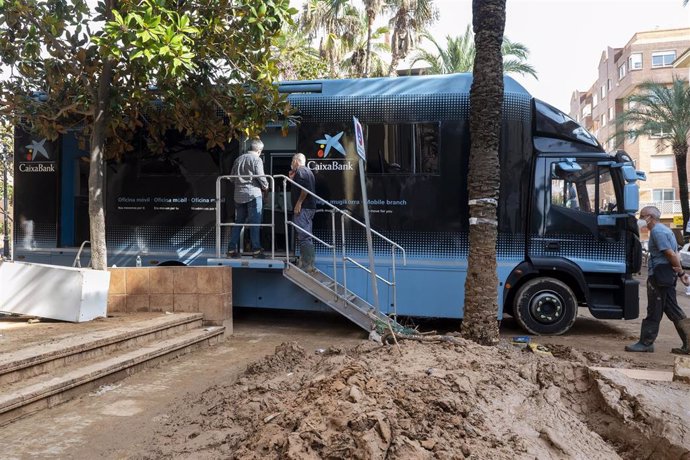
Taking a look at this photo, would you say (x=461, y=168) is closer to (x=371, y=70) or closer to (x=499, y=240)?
(x=499, y=240)

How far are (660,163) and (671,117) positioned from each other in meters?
22.4

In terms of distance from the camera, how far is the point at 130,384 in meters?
5.73

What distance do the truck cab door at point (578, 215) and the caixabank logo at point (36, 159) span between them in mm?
8166

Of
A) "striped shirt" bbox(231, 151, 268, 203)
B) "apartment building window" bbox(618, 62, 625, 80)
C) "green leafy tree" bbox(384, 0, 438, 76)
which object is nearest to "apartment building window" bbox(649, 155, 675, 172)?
"apartment building window" bbox(618, 62, 625, 80)

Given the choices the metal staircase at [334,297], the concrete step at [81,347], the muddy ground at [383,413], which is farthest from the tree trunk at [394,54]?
the muddy ground at [383,413]

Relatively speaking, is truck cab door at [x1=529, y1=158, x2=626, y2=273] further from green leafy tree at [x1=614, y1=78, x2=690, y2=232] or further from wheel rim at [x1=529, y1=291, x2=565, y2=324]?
green leafy tree at [x1=614, y1=78, x2=690, y2=232]

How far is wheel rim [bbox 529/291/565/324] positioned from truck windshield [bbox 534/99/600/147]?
2389 mm

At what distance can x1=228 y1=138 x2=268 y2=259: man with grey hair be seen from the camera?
8367mm

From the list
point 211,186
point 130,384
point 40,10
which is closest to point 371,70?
point 211,186

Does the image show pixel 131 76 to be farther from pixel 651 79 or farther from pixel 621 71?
pixel 621 71

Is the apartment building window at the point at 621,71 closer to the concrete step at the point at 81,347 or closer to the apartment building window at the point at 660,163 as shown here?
the apartment building window at the point at 660,163

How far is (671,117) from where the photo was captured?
2495 centimetres

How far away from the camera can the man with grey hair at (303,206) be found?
8.09 metres

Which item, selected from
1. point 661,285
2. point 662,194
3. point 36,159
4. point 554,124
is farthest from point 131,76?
point 662,194
